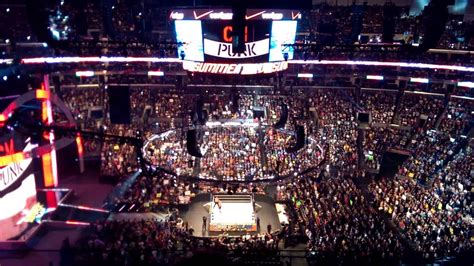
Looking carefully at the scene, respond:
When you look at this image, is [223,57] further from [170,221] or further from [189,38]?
[170,221]

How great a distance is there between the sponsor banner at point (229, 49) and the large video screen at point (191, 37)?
37cm

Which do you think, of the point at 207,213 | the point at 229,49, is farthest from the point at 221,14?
the point at 207,213

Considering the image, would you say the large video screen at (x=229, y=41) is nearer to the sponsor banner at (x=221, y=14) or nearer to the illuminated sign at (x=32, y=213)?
the sponsor banner at (x=221, y=14)

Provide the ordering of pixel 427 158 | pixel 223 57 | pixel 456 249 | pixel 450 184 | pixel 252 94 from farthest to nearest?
pixel 252 94, pixel 427 158, pixel 450 184, pixel 223 57, pixel 456 249

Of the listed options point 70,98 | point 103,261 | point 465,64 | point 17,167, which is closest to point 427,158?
point 465,64

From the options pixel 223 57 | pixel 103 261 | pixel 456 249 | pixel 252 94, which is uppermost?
pixel 223 57

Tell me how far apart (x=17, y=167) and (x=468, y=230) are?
1764cm

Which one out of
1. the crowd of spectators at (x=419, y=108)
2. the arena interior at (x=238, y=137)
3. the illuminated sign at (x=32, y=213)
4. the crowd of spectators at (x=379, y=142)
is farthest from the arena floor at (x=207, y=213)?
the crowd of spectators at (x=419, y=108)

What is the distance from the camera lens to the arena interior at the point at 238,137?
1467cm

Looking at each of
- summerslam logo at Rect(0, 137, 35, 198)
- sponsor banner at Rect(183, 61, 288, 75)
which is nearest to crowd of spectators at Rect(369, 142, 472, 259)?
sponsor banner at Rect(183, 61, 288, 75)

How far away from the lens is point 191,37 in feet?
57.8

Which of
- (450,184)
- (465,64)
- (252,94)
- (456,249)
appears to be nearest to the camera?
(456,249)

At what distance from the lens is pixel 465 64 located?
2644 cm

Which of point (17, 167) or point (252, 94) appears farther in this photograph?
point (252, 94)
